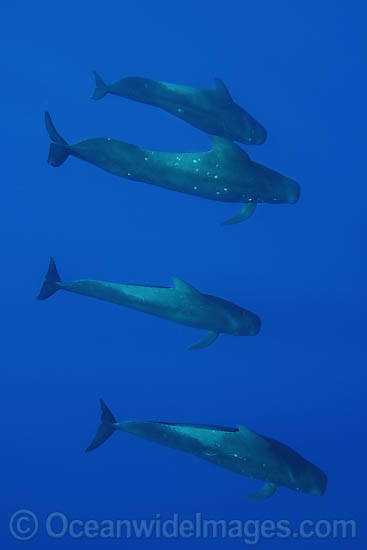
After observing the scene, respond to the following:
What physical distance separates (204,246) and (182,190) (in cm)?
218

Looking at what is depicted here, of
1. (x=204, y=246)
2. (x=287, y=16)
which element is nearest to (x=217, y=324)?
(x=204, y=246)

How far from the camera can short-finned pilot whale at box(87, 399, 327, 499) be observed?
233 inches

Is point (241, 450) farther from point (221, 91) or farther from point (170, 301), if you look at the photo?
point (221, 91)

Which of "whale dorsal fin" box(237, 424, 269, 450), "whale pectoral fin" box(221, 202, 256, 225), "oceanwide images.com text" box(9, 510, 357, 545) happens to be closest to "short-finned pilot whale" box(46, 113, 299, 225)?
"whale pectoral fin" box(221, 202, 256, 225)

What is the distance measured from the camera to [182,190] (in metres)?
5.88

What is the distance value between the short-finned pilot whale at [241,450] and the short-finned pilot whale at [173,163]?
217cm

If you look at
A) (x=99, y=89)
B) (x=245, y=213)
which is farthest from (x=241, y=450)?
(x=99, y=89)

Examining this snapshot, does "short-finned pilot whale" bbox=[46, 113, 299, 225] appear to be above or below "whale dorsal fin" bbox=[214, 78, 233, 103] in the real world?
below

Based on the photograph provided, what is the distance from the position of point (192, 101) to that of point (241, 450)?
11.0 ft

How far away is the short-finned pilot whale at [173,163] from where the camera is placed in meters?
5.72

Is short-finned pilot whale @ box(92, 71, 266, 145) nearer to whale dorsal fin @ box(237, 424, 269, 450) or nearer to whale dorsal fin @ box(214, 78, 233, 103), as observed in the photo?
whale dorsal fin @ box(214, 78, 233, 103)

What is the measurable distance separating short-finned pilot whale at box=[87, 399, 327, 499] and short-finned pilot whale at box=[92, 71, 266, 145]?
9.58 feet

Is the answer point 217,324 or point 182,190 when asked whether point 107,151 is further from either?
point 217,324

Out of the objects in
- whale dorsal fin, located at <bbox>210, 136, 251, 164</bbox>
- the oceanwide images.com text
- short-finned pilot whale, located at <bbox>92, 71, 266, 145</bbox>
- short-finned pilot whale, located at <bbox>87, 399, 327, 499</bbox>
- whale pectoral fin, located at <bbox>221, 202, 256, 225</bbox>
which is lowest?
the oceanwide images.com text
